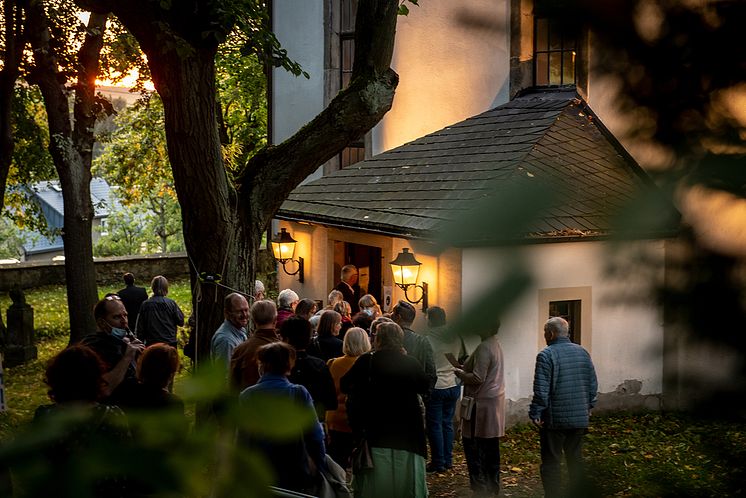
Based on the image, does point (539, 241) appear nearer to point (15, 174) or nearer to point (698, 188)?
point (698, 188)

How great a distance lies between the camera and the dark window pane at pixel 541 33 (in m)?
0.92

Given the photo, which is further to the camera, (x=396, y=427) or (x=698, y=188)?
(x=396, y=427)

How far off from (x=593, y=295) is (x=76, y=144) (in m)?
14.2

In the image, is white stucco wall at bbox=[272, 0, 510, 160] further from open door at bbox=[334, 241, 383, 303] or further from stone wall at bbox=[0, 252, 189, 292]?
A: stone wall at bbox=[0, 252, 189, 292]

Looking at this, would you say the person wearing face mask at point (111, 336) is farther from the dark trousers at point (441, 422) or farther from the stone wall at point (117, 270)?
the stone wall at point (117, 270)

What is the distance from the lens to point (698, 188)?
0.96 m

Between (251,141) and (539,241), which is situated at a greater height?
(251,141)

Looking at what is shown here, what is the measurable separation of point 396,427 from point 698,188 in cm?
533

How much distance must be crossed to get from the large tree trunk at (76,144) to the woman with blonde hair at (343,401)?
831 centimetres

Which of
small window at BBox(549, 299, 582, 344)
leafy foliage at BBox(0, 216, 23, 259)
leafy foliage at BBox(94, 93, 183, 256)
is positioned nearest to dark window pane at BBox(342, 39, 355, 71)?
leafy foliage at BBox(94, 93, 183, 256)

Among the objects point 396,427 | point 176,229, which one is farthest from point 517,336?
point 176,229

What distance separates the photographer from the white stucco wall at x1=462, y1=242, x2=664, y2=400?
0.85 m

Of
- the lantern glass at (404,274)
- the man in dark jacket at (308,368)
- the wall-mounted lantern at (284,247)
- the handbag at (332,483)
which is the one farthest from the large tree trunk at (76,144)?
the handbag at (332,483)

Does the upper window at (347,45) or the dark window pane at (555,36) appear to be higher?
the upper window at (347,45)
